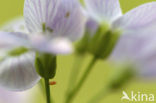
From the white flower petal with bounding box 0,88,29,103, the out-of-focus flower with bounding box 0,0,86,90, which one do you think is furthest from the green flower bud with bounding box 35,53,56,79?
the white flower petal with bounding box 0,88,29,103

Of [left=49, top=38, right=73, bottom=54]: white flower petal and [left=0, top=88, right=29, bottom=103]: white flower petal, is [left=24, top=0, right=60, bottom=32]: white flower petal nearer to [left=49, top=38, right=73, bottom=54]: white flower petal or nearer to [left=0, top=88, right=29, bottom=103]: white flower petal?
[left=49, top=38, right=73, bottom=54]: white flower petal

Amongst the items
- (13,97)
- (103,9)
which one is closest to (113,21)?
(103,9)

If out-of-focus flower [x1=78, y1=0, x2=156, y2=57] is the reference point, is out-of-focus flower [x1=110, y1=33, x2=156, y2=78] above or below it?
below

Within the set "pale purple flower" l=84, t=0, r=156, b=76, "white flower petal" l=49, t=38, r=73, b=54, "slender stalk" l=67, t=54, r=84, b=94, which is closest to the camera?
"white flower petal" l=49, t=38, r=73, b=54

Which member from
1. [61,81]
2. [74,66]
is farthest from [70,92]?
[61,81]

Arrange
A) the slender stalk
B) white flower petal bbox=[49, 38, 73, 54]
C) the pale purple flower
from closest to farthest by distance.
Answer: white flower petal bbox=[49, 38, 73, 54]
the pale purple flower
the slender stalk

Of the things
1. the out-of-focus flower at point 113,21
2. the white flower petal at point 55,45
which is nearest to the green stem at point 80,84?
the out-of-focus flower at point 113,21

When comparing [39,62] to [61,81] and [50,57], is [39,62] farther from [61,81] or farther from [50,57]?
[61,81]
